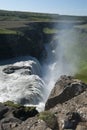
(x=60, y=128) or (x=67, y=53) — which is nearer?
(x=60, y=128)

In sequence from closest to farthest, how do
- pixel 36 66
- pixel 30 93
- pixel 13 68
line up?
pixel 30 93
pixel 13 68
pixel 36 66

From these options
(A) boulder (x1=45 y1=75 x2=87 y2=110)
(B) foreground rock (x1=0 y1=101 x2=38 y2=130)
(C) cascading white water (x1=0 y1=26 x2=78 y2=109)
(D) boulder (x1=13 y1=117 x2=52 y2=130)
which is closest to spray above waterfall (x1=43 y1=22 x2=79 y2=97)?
(C) cascading white water (x1=0 y1=26 x2=78 y2=109)

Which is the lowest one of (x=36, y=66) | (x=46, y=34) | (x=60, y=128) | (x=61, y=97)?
(x=46, y=34)

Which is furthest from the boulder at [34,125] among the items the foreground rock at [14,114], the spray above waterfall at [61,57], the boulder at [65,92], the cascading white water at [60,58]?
the spray above waterfall at [61,57]

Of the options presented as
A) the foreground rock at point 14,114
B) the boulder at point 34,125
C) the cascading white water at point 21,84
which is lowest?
the cascading white water at point 21,84

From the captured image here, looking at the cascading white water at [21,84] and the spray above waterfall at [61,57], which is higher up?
the cascading white water at [21,84]

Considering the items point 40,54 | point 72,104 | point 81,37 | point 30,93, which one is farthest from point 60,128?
point 81,37

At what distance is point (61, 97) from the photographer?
38406 millimetres

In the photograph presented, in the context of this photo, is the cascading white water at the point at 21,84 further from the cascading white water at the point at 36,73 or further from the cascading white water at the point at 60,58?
the cascading white water at the point at 60,58

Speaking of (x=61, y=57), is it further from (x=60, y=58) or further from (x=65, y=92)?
(x=65, y=92)

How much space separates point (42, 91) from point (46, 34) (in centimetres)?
9373

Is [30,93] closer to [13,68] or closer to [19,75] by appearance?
[19,75]

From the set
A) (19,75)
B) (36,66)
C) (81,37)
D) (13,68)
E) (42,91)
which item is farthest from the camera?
(81,37)

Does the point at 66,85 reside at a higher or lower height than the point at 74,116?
lower
